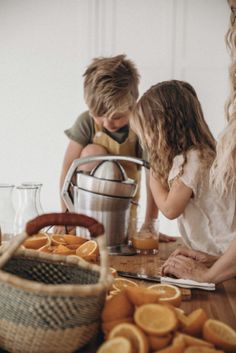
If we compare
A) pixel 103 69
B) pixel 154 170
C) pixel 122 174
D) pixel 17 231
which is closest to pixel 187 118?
pixel 154 170

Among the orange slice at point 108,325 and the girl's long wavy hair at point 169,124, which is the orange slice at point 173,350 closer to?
the orange slice at point 108,325

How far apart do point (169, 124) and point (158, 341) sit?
1.06 metres

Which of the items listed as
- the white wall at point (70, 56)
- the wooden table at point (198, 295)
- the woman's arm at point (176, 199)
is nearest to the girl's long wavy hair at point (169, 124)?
the woman's arm at point (176, 199)

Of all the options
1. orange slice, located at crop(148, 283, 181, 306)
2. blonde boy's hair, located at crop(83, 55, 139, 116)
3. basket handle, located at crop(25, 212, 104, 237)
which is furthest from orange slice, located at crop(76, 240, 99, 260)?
blonde boy's hair, located at crop(83, 55, 139, 116)

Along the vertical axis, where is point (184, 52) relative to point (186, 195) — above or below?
above

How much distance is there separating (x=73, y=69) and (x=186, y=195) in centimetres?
245

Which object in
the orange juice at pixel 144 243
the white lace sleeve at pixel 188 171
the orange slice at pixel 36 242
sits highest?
the white lace sleeve at pixel 188 171

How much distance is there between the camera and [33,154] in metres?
3.85

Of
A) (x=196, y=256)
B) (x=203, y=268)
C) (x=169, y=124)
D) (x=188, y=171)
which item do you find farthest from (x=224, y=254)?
(x=169, y=124)

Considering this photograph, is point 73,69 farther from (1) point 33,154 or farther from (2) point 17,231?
(2) point 17,231

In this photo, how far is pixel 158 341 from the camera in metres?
0.74

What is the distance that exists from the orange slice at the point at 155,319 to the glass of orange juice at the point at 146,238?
2.48 feet

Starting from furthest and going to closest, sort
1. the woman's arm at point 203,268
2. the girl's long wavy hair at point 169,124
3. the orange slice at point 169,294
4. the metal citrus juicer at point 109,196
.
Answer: the girl's long wavy hair at point 169,124 → the metal citrus juicer at point 109,196 → the woman's arm at point 203,268 → the orange slice at point 169,294

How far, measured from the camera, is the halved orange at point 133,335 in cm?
72
